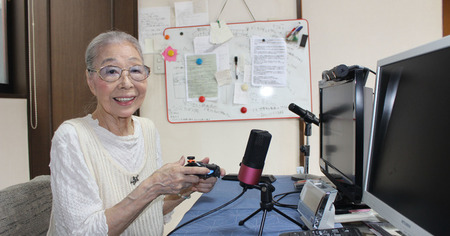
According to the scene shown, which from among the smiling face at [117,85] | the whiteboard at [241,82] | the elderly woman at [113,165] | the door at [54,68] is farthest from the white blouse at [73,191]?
the whiteboard at [241,82]

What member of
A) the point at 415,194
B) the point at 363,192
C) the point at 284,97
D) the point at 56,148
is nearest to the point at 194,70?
the point at 284,97

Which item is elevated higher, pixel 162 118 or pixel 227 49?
pixel 227 49

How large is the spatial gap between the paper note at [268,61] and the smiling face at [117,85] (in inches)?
52.6

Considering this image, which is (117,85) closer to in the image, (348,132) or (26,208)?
(26,208)

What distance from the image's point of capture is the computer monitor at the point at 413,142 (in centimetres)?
49

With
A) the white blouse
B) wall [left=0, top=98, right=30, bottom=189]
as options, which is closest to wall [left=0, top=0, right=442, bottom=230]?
wall [left=0, top=98, right=30, bottom=189]

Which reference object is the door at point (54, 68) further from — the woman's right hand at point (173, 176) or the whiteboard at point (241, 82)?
the woman's right hand at point (173, 176)

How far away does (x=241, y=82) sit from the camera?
2.29 metres

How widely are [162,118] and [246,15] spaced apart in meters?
1.11

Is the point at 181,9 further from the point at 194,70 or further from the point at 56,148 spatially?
the point at 56,148

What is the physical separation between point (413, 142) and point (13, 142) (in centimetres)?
181

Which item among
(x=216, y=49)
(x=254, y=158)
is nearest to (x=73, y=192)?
(x=254, y=158)

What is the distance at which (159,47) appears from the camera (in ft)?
7.79

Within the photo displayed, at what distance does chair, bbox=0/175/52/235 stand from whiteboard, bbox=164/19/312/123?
143 cm
